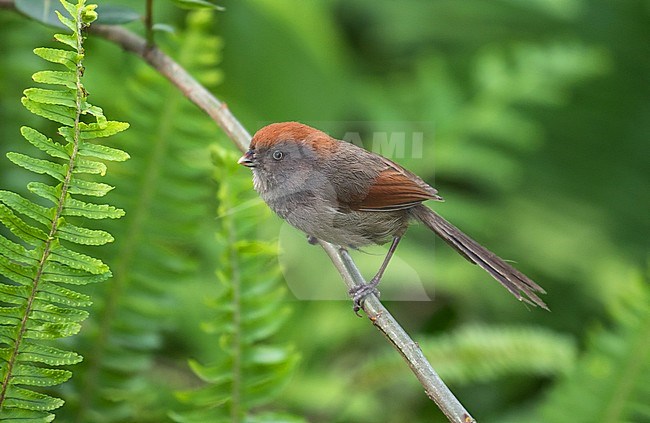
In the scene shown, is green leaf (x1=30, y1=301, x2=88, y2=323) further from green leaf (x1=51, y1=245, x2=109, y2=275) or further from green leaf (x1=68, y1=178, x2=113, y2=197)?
green leaf (x1=68, y1=178, x2=113, y2=197)

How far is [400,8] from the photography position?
6.02m

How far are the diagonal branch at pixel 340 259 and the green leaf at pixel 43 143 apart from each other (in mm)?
454

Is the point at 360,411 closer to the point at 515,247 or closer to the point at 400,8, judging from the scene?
the point at 515,247

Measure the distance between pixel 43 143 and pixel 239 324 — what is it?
0.98 metres

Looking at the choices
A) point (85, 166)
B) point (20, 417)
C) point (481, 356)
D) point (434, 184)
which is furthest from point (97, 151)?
point (434, 184)

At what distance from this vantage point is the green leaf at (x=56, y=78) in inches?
62.4

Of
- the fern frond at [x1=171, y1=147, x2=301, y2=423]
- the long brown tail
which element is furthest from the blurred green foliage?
the long brown tail

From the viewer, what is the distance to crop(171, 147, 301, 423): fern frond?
7.89ft

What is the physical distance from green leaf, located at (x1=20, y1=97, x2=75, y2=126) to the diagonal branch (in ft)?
1.47

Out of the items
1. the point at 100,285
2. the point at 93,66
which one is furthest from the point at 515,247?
the point at 100,285

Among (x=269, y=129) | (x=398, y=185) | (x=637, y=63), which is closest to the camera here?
(x=269, y=129)

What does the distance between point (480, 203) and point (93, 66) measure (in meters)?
2.57

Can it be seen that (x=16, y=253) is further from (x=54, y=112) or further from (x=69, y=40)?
(x=69, y=40)

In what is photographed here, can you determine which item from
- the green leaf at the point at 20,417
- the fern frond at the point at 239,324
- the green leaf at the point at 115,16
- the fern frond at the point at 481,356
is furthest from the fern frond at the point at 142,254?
the fern frond at the point at 481,356
